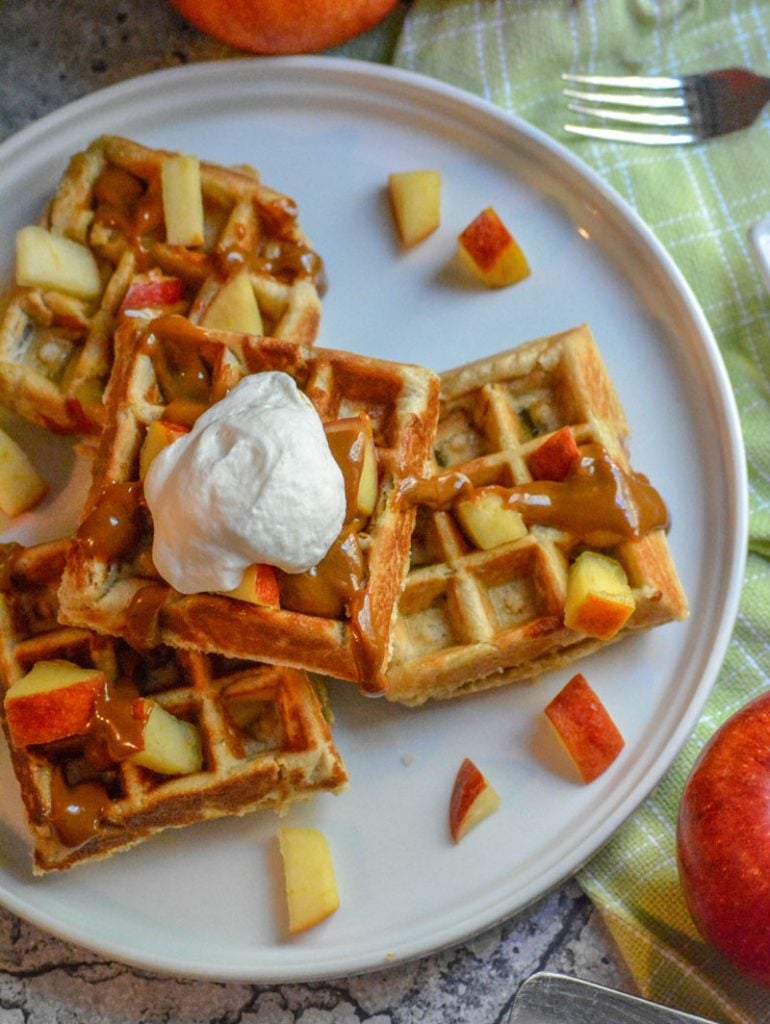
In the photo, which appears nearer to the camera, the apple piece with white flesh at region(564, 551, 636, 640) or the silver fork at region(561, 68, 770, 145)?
the apple piece with white flesh at region(564, 551, 636, 640)

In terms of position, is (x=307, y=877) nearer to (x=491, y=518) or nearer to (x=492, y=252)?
(x=491, y=518)

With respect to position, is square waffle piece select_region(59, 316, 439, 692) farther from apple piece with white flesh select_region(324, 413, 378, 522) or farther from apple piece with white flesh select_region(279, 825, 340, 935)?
apple piece with white flesh select_region(279, 825, 340, 935)

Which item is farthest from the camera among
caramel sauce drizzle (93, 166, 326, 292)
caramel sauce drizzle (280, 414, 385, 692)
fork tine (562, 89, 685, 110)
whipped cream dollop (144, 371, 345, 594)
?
fork tine (562, 89, 685, 110)

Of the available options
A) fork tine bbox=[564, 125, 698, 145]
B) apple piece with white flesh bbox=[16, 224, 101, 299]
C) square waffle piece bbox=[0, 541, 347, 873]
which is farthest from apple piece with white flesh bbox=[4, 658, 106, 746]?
fork tine bbox=[564, 125, 698, 145]

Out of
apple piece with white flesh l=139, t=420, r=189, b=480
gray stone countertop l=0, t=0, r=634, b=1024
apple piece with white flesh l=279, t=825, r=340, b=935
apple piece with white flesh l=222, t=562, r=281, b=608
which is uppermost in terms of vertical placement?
apple piece with white flesh l=139, t=420, r=189, b=480

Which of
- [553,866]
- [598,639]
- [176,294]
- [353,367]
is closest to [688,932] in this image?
[553,866]

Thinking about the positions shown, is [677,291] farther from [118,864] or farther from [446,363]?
[118,864]

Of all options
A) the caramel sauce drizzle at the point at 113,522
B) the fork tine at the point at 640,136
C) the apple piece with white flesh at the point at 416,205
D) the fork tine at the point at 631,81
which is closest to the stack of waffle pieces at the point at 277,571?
the caramel sauce drizzle at the point at 113,522
